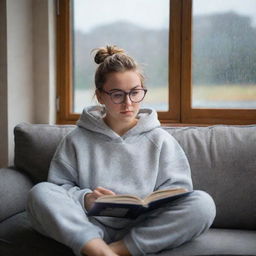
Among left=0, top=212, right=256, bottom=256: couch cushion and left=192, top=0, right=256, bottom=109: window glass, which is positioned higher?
left=192, top=0, right=256, bottom=109: window glass

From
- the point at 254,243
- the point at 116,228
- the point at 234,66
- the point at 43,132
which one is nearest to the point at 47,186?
the point at 116,228

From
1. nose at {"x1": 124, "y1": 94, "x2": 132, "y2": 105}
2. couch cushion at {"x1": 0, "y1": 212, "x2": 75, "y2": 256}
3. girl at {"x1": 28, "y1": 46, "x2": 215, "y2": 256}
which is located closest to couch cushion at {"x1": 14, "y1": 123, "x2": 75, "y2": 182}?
girl at {"x1": 28, "y1": 46, "x2": 215, "y2": 256}

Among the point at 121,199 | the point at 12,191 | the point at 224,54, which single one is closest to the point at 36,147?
the point at 12,191

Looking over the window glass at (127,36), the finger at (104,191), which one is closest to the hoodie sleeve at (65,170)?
the finger at (104,191)

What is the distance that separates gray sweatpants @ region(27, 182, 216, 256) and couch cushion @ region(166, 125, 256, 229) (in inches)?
14.6

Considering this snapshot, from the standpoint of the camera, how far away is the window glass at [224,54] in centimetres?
252

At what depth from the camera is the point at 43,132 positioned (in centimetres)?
225

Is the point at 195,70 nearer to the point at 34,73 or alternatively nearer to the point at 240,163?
the point at 240,163

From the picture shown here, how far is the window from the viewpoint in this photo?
2.54 m

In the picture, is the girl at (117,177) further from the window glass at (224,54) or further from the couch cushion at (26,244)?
the window glass at (224,54)

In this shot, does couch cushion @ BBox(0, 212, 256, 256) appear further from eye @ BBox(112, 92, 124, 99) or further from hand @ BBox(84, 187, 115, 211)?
eye @ BBox(112, 92, 124, 99)

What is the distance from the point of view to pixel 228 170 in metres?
2.00

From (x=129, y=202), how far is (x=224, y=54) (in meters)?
1.40

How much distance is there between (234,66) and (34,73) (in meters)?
1.22
